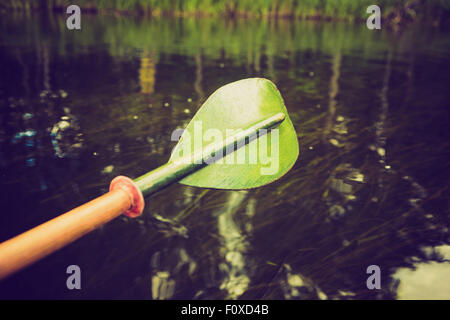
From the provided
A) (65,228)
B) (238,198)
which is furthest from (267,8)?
(65,228)

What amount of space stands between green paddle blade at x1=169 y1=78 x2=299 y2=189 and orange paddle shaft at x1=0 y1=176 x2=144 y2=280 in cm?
36

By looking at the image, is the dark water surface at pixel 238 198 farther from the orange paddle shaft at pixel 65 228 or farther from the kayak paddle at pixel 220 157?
the orange paddle shaft at pixel 65 228

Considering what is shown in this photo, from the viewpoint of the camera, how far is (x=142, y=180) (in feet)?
4.15

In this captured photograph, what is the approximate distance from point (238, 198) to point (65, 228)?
3.28 ft

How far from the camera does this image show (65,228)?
990 millimetres

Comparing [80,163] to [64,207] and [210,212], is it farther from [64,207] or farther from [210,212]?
[210,212]

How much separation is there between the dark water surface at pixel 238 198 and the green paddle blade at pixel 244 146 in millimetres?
163

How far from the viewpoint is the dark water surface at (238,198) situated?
1.31 metres

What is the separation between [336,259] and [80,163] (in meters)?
1.57

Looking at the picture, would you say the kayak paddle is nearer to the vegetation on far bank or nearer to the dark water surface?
the dark water surface

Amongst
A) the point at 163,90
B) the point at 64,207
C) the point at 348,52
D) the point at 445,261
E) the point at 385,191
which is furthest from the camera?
the point at 348,52

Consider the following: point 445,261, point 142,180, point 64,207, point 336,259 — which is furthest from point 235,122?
point 445,261

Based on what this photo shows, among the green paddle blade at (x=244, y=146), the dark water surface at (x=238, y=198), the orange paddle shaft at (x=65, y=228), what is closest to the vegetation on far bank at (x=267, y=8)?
the dark water surface at (x=238, y=198)

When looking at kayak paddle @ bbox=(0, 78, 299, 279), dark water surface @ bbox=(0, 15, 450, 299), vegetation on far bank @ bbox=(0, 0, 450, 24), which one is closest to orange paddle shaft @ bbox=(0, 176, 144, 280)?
kayak paddle @ bbox=(0, 78, 299, 279)
